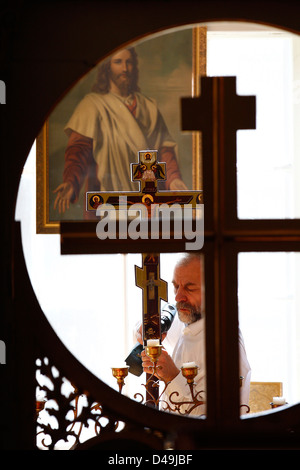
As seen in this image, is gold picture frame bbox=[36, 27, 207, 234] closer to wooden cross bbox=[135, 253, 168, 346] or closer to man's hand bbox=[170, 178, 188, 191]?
man's hand bbox=[170, 178, 188, 191]

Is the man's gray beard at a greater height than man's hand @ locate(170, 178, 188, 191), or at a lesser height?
lesser

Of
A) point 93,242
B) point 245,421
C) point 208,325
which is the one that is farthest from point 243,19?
point 245,421

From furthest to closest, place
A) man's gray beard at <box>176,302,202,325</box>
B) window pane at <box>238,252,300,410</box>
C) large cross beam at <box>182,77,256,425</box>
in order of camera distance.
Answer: window pane at <box>238,252,300,410</box> < man's gray beard at <box>176,302,202,325</box> < large cross beam at <box>182,77,256,425</box>

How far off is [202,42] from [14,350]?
13.2 ft

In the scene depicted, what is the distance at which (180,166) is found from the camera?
17.1 ft

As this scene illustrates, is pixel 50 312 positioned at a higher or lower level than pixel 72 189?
lower

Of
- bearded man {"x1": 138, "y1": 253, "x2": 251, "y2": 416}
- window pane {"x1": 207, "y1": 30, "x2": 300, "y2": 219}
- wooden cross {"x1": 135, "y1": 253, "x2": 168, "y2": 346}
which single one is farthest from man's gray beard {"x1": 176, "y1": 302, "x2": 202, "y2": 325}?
window pane {"x1": 207, "y1": 30, "x2": 300, "y2": 219}

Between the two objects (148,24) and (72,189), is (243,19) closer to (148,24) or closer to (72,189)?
(148,24)

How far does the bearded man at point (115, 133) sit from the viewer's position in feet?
17.0

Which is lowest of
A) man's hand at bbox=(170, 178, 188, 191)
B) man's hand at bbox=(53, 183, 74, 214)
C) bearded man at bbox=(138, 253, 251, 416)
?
bearded man at bbox=(138, 253, 251, 416)

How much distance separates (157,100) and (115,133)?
0.43 meters

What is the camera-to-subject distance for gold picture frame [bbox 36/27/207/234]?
515 cm

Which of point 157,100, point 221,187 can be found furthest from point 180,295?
point 157,100

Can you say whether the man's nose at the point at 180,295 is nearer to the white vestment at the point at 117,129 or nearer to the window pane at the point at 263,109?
the white vestment at the point at 117,129
